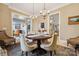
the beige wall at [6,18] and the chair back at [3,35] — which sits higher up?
the beige wall at [6,18]

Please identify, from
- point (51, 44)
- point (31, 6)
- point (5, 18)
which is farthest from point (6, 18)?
point (51, 44)

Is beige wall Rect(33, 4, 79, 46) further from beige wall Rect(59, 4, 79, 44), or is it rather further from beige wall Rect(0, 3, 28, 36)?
beige wall Rect(0, 3, 28, 36)

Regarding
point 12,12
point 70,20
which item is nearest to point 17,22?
point 12,12

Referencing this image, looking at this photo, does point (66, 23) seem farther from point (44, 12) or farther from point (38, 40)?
point (38, 40)

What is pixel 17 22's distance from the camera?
2.23 metres

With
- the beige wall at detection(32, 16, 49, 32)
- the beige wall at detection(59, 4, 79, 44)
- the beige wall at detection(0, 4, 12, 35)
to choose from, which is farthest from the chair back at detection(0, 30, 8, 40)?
the beige wall at detection(59, 4, 79, 44)

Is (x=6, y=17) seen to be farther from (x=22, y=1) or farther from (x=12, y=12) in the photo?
(x=22, y=1)

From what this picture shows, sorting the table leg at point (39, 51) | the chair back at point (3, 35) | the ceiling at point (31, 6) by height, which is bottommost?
Result: the table leg at point (39, 51)

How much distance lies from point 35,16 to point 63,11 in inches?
24.3

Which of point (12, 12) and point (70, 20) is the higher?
point (12, 12)

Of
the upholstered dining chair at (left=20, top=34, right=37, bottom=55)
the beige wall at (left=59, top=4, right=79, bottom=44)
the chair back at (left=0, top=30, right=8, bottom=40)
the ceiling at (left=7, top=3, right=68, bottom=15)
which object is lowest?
the upholstered dining chair at (left=20, top=34, right=37, bottom=55)

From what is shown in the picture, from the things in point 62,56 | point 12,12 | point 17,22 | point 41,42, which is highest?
point 12,12

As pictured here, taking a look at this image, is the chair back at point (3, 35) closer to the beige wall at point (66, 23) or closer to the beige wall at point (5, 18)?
the beige wall at point (5, 18)

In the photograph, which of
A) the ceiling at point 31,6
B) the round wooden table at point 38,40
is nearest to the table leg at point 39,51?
the round wooden table at point 38,40
